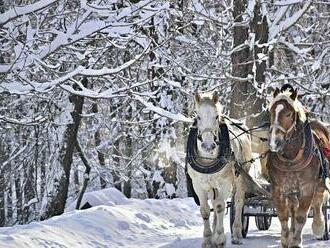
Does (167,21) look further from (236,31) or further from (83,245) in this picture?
(83,245)

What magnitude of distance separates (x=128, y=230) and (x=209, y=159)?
232 cm

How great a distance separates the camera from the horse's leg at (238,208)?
959 cm

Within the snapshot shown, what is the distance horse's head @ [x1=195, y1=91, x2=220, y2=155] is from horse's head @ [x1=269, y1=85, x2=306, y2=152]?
0.81 meters

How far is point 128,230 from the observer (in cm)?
1052

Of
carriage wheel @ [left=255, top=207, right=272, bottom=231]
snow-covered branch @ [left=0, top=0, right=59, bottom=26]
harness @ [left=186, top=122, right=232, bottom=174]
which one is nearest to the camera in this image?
snow-covered branch @ [left=0, top=0, right=59, bottom=26]

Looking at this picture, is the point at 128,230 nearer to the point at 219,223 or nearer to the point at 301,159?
the point at 219,223

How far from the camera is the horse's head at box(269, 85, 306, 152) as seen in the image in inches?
311

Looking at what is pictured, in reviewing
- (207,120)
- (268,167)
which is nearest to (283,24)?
(207,120)

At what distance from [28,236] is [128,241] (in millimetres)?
1697

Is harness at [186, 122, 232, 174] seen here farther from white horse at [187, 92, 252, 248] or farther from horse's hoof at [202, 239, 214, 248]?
horse's hoof at [202, 239, 214, 248]

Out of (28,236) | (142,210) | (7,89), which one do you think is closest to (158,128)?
(142,210)

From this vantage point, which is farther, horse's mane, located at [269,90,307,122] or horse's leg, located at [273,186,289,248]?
horse's leg, located at [273,186,289,248]

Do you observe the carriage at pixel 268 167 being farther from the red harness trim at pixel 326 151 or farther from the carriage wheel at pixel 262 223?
the carriage wheel at pixel 262 223

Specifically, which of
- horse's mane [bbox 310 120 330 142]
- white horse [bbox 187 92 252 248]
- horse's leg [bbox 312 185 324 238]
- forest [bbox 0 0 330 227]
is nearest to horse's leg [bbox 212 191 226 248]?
white horse [bbox 187 92 252 248]
